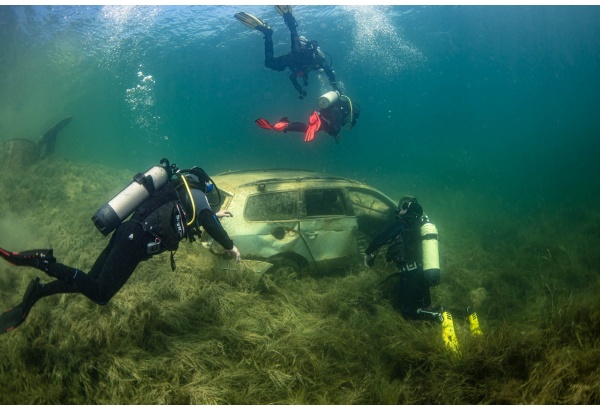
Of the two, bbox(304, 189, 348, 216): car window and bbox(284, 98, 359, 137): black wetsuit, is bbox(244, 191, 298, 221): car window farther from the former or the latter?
bbox(284, 98, 359, 137): black wetsuit

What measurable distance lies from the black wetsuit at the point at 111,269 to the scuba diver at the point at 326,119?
3.81 metres

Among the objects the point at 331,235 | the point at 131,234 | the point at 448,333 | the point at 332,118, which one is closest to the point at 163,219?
the point at 131,234

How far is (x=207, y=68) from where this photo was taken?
40156 mm

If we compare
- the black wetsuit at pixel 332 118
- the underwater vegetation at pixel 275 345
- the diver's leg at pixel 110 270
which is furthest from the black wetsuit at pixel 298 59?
the diver's leg at pixel 110 270

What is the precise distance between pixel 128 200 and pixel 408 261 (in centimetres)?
399

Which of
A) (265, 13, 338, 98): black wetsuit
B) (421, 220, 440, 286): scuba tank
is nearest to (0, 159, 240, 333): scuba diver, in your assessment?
(421, 220, 440, 286): scuba tank

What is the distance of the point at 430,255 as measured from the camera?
455 cm

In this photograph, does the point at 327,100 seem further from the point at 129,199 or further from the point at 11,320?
the point at 11,320

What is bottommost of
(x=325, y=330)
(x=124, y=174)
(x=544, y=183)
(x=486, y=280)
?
(x=544, y=183)

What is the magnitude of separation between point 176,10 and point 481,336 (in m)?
28.3

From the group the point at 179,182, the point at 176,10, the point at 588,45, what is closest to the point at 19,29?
the point at 176,10

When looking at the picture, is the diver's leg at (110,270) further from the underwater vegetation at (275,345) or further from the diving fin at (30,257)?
the underwater vegetation at (275,345)

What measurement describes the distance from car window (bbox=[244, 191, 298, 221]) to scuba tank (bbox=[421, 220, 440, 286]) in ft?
7.06

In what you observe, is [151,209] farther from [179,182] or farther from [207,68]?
[207,68]
